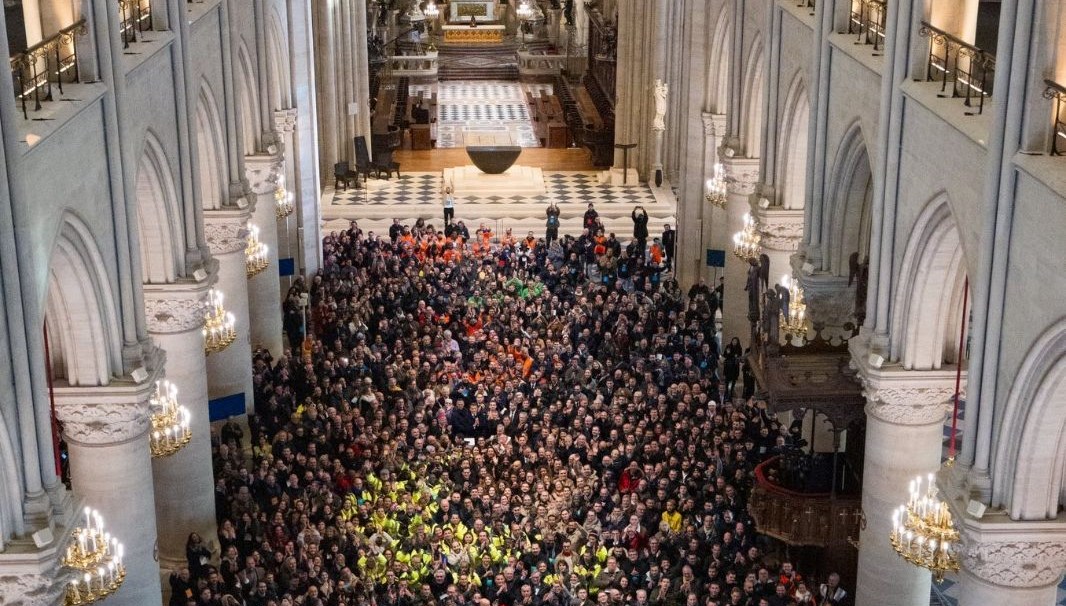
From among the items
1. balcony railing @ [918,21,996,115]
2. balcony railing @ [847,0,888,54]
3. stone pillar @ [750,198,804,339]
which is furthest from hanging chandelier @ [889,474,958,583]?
stone pillar @ [750,198,804,339]

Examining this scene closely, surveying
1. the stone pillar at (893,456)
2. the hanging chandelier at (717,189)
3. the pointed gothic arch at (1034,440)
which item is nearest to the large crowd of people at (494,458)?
the stone pillar at (893,456)

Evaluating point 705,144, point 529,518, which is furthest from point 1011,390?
point 705,144

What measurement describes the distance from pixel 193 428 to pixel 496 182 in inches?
956

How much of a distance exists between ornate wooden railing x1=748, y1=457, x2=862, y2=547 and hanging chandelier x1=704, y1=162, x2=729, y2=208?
34.0 feet

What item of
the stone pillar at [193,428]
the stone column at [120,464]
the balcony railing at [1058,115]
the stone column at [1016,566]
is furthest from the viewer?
the stone pillar at [193,428]

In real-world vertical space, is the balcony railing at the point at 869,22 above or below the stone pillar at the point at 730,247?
above

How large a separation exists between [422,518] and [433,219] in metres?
21.2

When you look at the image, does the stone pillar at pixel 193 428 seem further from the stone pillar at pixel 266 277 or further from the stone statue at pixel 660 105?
the stone statue at pixel 660 105

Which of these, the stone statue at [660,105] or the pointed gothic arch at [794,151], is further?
the stone statue at [660,105]

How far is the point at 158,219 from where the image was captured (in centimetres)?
2055

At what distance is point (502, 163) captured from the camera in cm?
4559

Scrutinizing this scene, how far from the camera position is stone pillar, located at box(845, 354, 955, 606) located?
59.3 feet

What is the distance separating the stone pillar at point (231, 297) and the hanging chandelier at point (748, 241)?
8.57 metres

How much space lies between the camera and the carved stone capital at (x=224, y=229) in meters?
24.7
